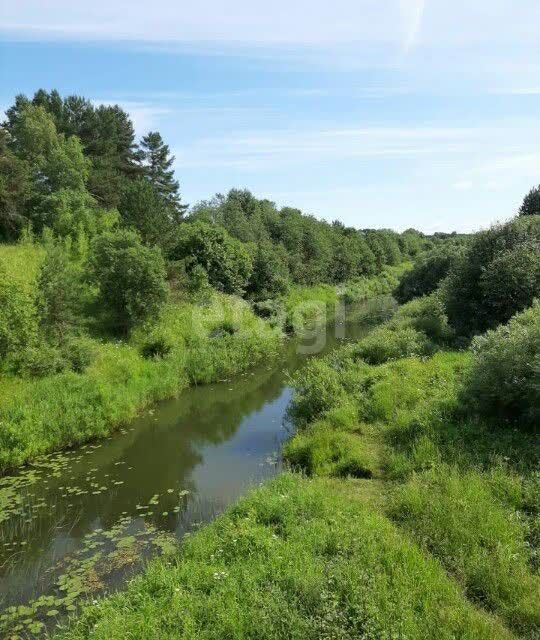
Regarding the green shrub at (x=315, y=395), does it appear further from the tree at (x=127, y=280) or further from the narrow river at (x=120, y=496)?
the tree at (x=127, y=280)

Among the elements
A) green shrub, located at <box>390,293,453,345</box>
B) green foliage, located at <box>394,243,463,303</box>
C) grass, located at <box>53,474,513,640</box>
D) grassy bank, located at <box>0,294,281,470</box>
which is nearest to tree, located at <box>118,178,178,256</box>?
grassy bank, located at <box>0,294,281,470</box>

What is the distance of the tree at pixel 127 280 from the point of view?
24828 millimetres

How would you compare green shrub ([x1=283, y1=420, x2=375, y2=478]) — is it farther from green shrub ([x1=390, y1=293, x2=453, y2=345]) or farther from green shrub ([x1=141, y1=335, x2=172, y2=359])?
green shrub ([x1=141, y1=335, x2=172, y2=359])

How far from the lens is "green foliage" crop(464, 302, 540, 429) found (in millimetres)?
12500

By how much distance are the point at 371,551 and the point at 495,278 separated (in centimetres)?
1694

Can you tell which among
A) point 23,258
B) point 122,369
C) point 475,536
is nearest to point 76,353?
point 122,369

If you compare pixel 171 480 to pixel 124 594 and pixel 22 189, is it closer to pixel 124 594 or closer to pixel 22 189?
pixel 124 594

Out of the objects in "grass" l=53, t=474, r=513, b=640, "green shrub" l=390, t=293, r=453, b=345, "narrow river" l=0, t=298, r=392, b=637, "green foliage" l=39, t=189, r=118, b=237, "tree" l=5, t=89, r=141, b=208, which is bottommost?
"narrow river" l=0, t=298, r=392, b=637

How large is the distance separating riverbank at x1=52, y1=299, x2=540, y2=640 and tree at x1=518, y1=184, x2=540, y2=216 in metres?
29.4

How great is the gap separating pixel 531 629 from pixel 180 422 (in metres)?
15.2

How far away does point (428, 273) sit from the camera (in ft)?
129

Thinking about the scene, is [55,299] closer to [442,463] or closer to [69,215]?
[69,215]

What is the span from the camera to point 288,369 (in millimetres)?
28484

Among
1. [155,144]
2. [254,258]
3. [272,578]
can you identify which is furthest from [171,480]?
[155,144]
